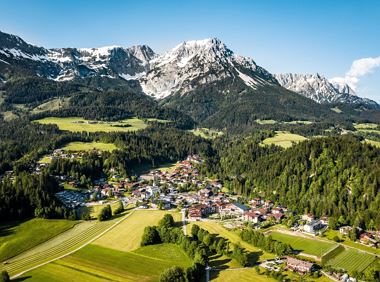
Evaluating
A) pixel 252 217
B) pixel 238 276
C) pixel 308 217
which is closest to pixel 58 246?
pixel 238 276

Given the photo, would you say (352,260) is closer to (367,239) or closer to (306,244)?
(306,244)

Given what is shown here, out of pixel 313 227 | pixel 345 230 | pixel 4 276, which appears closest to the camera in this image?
pixel 4 276

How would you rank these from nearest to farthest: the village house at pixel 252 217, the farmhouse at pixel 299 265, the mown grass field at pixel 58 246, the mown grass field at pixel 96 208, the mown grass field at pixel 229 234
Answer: the farmhouse at pixel 299 265, the mown grass field at pixel 58 246, the mown grass field at pixel 229 234, the village house at pixel 252 217, the mown grass field at pixel 96 208

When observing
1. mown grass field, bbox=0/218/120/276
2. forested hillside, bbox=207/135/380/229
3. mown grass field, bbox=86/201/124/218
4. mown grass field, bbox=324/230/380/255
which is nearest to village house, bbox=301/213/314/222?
forested hillside, bbox=207/135/380/229

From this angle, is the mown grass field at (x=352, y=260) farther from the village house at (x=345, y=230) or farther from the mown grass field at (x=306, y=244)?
the village house at (x=345, y=230)

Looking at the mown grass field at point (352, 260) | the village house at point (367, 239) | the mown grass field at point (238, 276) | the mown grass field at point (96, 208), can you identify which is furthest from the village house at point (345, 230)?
the mown grass field at point (96, 208)

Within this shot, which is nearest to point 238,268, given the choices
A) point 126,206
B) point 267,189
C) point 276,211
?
point 276,211
